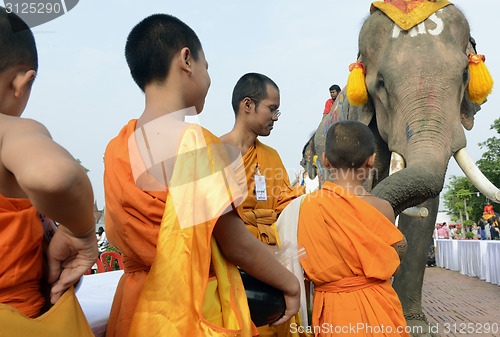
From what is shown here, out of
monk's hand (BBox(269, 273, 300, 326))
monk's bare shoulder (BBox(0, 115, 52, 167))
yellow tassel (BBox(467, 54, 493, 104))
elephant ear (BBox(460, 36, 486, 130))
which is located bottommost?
monk's hand (BBox(269, 273, 300, 326))

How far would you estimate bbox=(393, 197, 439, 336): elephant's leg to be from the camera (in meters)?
5.13

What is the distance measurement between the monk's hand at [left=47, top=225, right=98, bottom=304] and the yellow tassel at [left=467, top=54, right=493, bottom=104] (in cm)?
522

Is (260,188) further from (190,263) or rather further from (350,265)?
(190,263)

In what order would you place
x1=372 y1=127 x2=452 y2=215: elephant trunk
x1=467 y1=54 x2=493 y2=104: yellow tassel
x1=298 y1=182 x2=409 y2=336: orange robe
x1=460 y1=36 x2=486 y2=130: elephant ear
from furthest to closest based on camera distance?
x1=460 y1=36 x2=486 y2=130: elephant ear → x1=467 y1=54 x2=493 y2=104: yellow tassel → x1=372 y1=127 x2=452 y2=215: elephant trunk → x1=298 y1=182 x2=409 y2=336: orange robe

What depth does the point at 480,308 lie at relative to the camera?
724cm

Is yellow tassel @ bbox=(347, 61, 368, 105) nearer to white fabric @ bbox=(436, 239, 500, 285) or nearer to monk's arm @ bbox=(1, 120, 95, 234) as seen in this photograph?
monk's arm @ bbox=(1, 120, 95, 234)

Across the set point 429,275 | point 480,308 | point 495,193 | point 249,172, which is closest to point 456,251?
point 429,275

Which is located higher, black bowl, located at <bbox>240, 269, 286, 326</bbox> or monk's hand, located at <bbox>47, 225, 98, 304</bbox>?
monk's hand, located at <bbox>47, 225, 98, 304</bbox>

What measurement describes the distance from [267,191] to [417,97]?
8.42 ft

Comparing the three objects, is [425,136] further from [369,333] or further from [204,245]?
[204,245]

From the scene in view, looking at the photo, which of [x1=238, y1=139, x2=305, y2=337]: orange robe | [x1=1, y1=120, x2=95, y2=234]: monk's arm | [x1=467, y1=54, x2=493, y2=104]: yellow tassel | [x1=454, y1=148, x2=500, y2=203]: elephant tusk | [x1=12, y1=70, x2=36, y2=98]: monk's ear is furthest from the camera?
[x1=467, y1=54, x2=493, y2=104]: yellow tassel

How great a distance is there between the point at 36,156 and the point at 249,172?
87.5 inches

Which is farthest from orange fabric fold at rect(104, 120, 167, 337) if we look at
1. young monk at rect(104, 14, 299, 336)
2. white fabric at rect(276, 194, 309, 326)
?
white fabric at rect(276, 194, 309, 326)

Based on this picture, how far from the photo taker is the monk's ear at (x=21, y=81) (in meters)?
1.27
